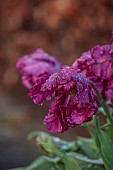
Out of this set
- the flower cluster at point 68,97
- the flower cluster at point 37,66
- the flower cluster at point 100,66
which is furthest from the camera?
the flower cluster at point 37,66

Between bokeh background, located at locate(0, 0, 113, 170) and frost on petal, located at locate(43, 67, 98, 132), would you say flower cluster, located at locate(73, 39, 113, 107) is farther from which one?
bokeh background, located at locate(0, 0, 113, 170)

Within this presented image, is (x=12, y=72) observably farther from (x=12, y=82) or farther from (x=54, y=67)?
(x=54, y=67)

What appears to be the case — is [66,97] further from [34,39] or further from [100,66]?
[34,39]

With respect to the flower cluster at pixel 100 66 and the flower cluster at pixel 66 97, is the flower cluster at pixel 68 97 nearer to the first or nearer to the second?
the flower cluster at pixel 66 97

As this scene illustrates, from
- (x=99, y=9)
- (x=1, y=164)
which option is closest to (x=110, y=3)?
(x=99, y=9)

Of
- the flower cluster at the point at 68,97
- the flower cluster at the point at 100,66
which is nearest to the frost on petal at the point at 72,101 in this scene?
the flower cluster at the point at 68,97

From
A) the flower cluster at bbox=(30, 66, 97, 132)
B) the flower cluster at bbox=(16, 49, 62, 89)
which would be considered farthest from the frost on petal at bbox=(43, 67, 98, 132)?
the flower cluster at bbox=(16, 49, 62, 89)

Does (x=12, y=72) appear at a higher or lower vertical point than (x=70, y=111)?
higher

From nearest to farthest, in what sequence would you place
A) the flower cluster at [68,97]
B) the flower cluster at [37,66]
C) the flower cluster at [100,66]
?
the flower cluster at [68,97] → the flower cluster at [100,66] → the flower cluster at [37,66]
